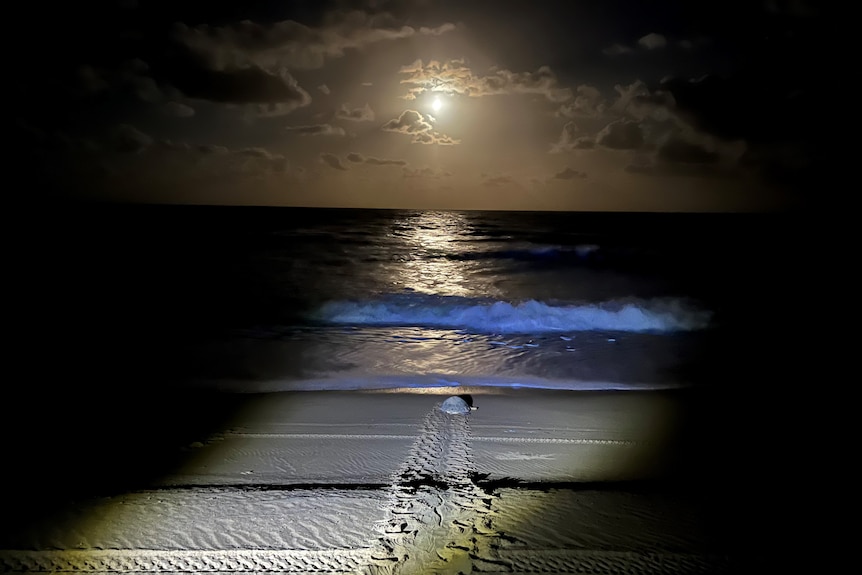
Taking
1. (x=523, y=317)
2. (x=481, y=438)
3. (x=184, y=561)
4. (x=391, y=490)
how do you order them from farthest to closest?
(x=523, y=317) < (x=481, y=438) < (x=391, y=490) < (x=184, y=561)

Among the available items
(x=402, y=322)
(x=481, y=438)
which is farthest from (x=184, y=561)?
(x=402, y=322)

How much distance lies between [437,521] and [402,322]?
9.22 m

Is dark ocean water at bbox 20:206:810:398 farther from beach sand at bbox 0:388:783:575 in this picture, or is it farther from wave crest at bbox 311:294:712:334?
beach sand at bbox 0:388:783:575

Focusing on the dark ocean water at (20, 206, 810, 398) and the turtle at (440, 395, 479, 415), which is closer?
the turtle at (440, 395, 479, 415)

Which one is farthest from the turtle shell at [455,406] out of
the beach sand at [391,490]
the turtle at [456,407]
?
the beach sand at [391,490]

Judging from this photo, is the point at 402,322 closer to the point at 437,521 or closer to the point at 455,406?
the point at 455,406

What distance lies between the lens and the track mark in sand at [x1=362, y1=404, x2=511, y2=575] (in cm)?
304

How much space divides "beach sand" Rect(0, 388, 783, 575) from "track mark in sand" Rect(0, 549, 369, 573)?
1cm

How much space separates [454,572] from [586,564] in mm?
846

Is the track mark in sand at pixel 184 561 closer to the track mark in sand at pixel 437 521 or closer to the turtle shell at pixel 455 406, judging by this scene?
the track mark in sand at pixel 437 521

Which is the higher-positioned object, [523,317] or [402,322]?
[523,317]

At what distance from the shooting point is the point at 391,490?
391 cm

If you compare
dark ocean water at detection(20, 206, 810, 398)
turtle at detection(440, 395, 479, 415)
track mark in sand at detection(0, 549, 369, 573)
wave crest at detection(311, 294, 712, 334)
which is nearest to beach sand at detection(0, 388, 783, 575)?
track mark in sand at detection(0, 549, 369, 573)

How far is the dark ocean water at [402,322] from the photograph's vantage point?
816cm
